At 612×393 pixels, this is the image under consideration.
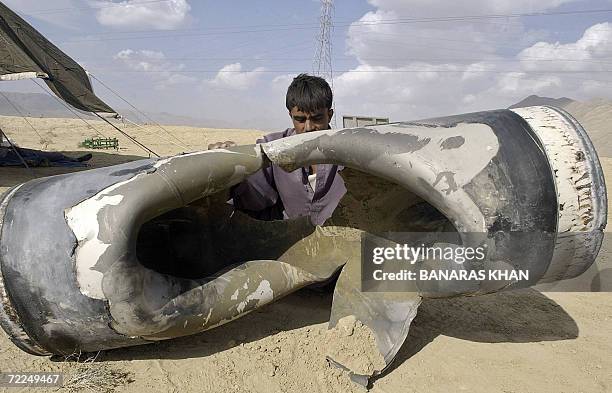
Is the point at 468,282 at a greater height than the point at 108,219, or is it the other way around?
the point at 108,219

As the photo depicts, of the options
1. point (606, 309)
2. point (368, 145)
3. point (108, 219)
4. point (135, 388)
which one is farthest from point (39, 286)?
point (606, 309)

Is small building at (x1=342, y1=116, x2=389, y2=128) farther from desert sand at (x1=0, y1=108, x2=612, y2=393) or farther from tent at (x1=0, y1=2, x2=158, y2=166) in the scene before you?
desert sand at (x1=0, y1=108, x2=612, y2=393)

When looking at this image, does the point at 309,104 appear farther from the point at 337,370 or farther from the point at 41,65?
the point at 41,65

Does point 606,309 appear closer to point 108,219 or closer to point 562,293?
point 562,293

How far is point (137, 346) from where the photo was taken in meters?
2.14

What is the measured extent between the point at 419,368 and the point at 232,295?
885mm

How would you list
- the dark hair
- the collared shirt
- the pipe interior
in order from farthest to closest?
1. the dark hair
2. the collared shirt
3. the pipe interior

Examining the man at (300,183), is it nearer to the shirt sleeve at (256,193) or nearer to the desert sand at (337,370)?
the shirt sleeve at (256,193)

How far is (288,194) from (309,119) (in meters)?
0.48

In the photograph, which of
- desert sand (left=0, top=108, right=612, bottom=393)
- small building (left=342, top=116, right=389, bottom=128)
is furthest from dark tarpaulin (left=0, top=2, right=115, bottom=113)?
desert sand (left=0, top=108, right=612, bottom=393)

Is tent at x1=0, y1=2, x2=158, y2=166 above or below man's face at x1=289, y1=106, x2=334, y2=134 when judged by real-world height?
above

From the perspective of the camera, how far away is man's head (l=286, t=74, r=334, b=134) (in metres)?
2.88

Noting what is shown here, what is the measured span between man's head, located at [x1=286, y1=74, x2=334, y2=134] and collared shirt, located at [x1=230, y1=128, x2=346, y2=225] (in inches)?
5.6

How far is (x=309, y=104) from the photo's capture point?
113 inches
